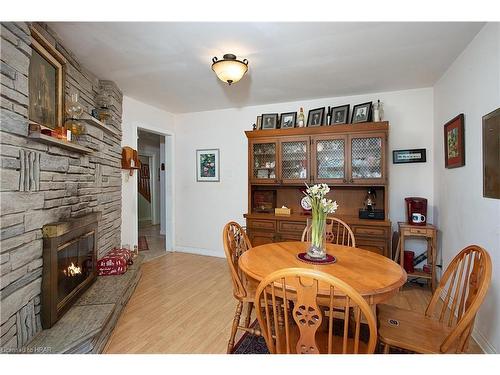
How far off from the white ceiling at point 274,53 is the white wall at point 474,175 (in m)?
0.19

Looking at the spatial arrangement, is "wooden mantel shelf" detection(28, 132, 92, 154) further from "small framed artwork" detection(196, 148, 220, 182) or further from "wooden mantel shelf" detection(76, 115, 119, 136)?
"small framed artwork" detection(196, 148, 220, 182)

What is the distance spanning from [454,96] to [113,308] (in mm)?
3653

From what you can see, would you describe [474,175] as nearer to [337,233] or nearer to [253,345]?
[337,233]

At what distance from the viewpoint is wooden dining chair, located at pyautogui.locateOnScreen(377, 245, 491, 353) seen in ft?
3.83

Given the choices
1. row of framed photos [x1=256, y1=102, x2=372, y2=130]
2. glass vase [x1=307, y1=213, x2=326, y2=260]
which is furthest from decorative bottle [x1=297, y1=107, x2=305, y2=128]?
glass vase [x1=307, y1=213, x2=326, y2=260]

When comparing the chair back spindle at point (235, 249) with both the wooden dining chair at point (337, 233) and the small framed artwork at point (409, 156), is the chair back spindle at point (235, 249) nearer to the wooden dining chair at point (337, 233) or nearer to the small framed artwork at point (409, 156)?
the wooden dining chair at point (337, 233)

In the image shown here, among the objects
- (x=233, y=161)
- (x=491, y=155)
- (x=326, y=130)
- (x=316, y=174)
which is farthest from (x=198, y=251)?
(x=491, y=155)

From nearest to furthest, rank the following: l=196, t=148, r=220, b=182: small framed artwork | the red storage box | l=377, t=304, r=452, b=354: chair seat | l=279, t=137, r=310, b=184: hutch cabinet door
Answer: l=377, t=304, r=452, b=354: chair seat, the red storage box, l=279, t=137, r=310, b=184: hutch cabinet door, l=196, t=148, r=220, b=182: small framed artwork

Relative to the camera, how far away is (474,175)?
81.0 inches

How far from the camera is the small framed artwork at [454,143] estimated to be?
225cm

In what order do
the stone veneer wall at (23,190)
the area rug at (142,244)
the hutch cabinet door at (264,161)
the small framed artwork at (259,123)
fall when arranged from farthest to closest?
1. the area rug at (142,244)
2. the small framed artwork at (259,123)
3. the hutch cabinet door at (264,161)
4. the stone veneer wall at (23,190)

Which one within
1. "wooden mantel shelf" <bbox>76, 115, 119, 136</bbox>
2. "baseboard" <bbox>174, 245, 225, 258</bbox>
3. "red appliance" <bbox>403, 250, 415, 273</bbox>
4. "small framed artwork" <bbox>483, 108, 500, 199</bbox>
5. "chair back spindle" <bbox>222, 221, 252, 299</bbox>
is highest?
"wooden mantel shelf" <bbox>76, 115, 119, 136</bbox>

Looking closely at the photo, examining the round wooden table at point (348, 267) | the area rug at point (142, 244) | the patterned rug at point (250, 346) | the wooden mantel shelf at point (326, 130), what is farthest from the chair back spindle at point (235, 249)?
the area rug at point (142, 244)
